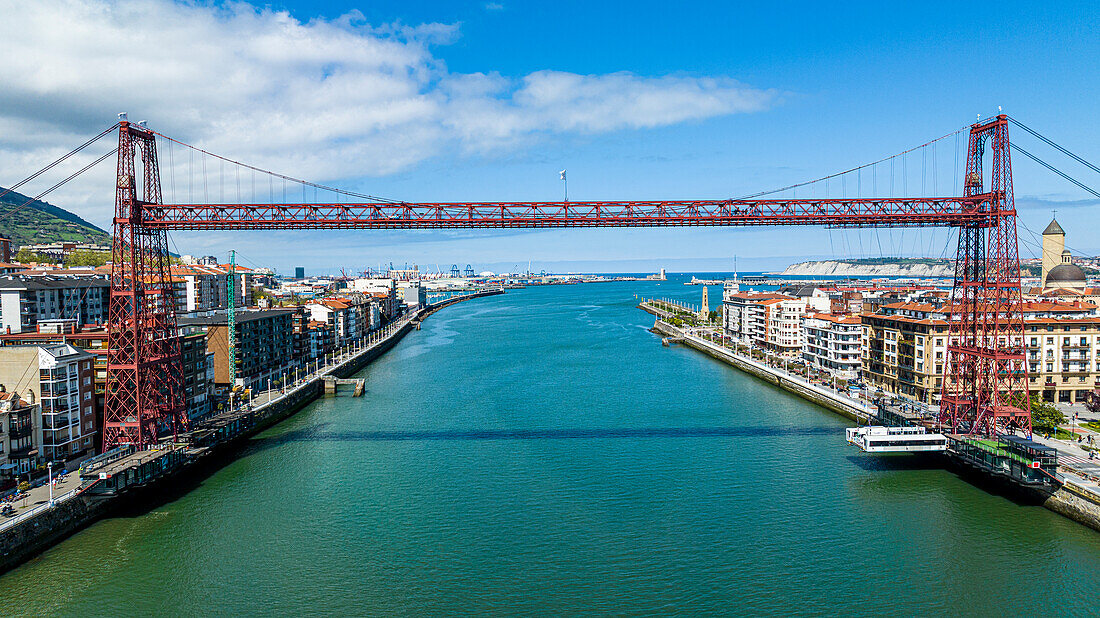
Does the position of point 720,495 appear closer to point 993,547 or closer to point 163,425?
point 993,547

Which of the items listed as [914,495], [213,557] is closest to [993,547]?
[914,495]

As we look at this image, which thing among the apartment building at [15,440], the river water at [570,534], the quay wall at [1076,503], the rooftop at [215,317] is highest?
the rooftop at [215,317]

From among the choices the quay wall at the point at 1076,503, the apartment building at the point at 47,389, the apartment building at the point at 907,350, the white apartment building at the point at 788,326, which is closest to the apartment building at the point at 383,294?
the white apartment building at the point at 788,326

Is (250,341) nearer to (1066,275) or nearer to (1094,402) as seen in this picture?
(1094,402)

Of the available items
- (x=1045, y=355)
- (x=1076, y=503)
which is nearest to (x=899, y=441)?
(x=1076, y=503)

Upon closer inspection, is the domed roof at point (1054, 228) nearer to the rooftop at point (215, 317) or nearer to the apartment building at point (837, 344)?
the apartment building at point (837, 344)

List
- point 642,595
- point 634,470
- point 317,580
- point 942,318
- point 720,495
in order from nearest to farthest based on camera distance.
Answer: point 642,595 → point 317,580 → point 720,495 → point 634,470 → point 942,318
